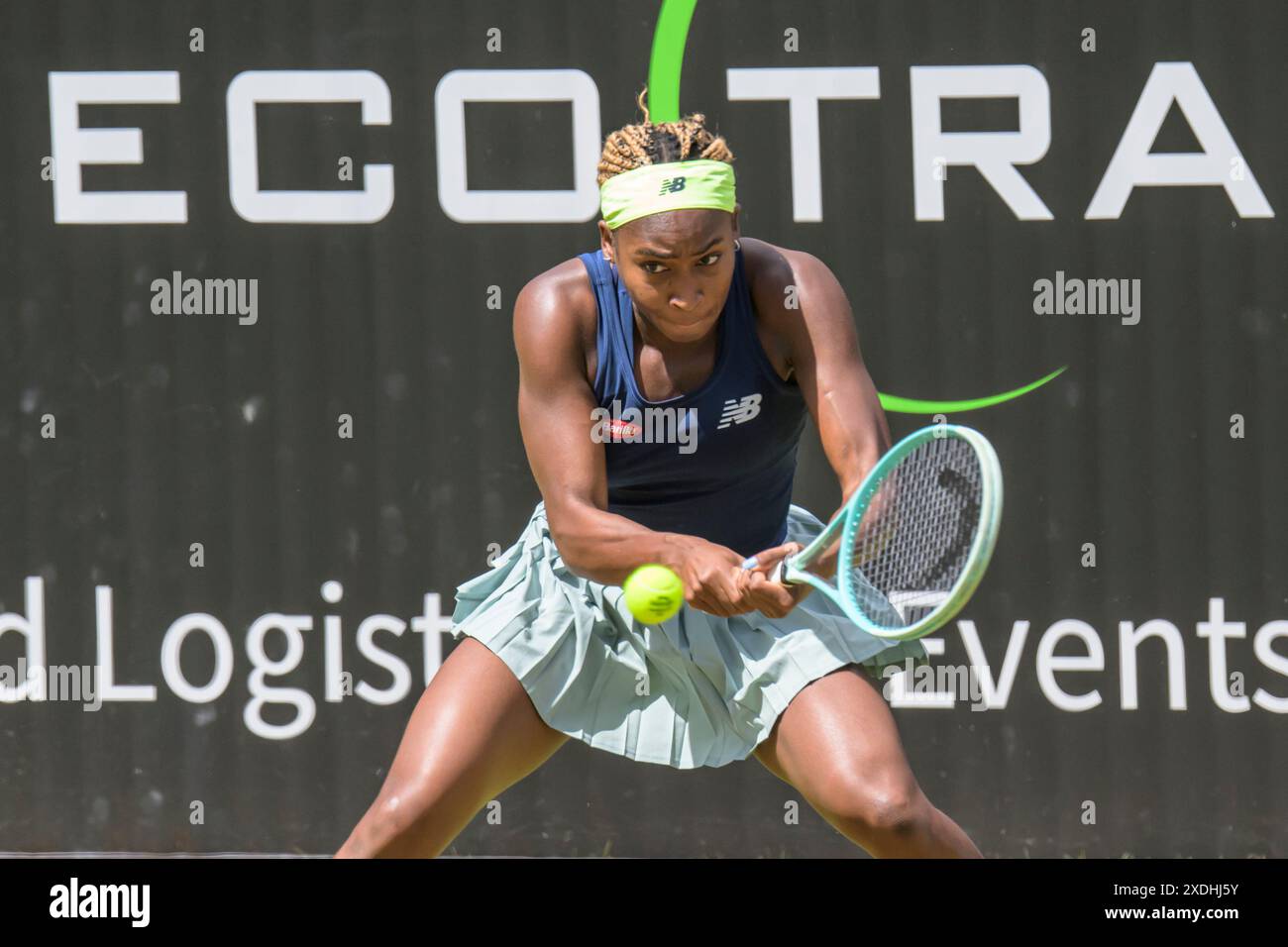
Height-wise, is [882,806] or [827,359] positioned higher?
[827,359]

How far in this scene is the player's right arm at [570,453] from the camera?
3.10 m

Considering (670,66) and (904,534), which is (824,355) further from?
(670,66)

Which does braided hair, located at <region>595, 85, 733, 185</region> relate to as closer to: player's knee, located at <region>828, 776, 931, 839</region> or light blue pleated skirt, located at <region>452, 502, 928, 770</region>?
light blue pleated skirt, located at <region>452, 502, 928, 770</region>

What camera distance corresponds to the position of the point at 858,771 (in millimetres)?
2961

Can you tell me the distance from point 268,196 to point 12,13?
0.93 meters

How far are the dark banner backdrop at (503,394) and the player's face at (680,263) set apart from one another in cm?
176

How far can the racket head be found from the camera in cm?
295

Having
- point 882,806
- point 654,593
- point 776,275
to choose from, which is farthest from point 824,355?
point 882,806

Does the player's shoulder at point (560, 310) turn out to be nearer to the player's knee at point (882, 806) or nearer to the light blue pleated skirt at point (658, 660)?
the light blue pleated skirt at point (658, 660)

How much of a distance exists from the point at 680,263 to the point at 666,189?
0.15m

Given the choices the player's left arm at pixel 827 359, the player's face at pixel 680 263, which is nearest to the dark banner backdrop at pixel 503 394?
the player's left arm at pixel 827 359

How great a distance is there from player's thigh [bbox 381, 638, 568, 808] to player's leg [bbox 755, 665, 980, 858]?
504 millimetres

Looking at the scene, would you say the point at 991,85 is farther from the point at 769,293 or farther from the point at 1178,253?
the point at 769,293

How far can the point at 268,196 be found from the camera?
490cm
